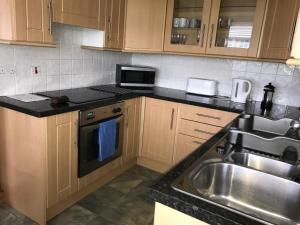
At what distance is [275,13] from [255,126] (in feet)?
3.40

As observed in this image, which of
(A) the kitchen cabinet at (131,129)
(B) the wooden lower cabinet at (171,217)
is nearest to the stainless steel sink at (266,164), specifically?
(B) the wooden lower cabinet at (171,217)

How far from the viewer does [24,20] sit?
1.76 m

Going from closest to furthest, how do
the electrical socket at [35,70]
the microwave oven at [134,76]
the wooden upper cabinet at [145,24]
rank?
the electrical socket at [35,70] → the wooden upper cabinet at [145,24] → the microwave oven at [134,76]

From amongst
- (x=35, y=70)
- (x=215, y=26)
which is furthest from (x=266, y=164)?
(x=35, y=70)

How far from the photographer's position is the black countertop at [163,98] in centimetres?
178

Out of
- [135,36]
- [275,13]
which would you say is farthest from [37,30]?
[275,13]

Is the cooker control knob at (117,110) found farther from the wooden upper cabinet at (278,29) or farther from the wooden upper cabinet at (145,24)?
the wooden upper cabinet at (278,29)

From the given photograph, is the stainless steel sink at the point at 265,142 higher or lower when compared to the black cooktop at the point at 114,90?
lower

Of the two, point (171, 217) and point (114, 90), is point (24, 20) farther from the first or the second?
point (171, 217)

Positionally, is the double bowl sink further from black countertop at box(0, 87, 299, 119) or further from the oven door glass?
the oven door glass

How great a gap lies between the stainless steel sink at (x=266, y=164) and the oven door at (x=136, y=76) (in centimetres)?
186

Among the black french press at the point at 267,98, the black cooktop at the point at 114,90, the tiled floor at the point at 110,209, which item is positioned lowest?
the tiled floor at the point at 110,209

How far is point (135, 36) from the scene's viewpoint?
9.25 feet

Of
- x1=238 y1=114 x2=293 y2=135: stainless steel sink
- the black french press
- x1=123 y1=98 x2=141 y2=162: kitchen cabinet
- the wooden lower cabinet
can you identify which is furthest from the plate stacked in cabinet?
the wooden lower cabinet
